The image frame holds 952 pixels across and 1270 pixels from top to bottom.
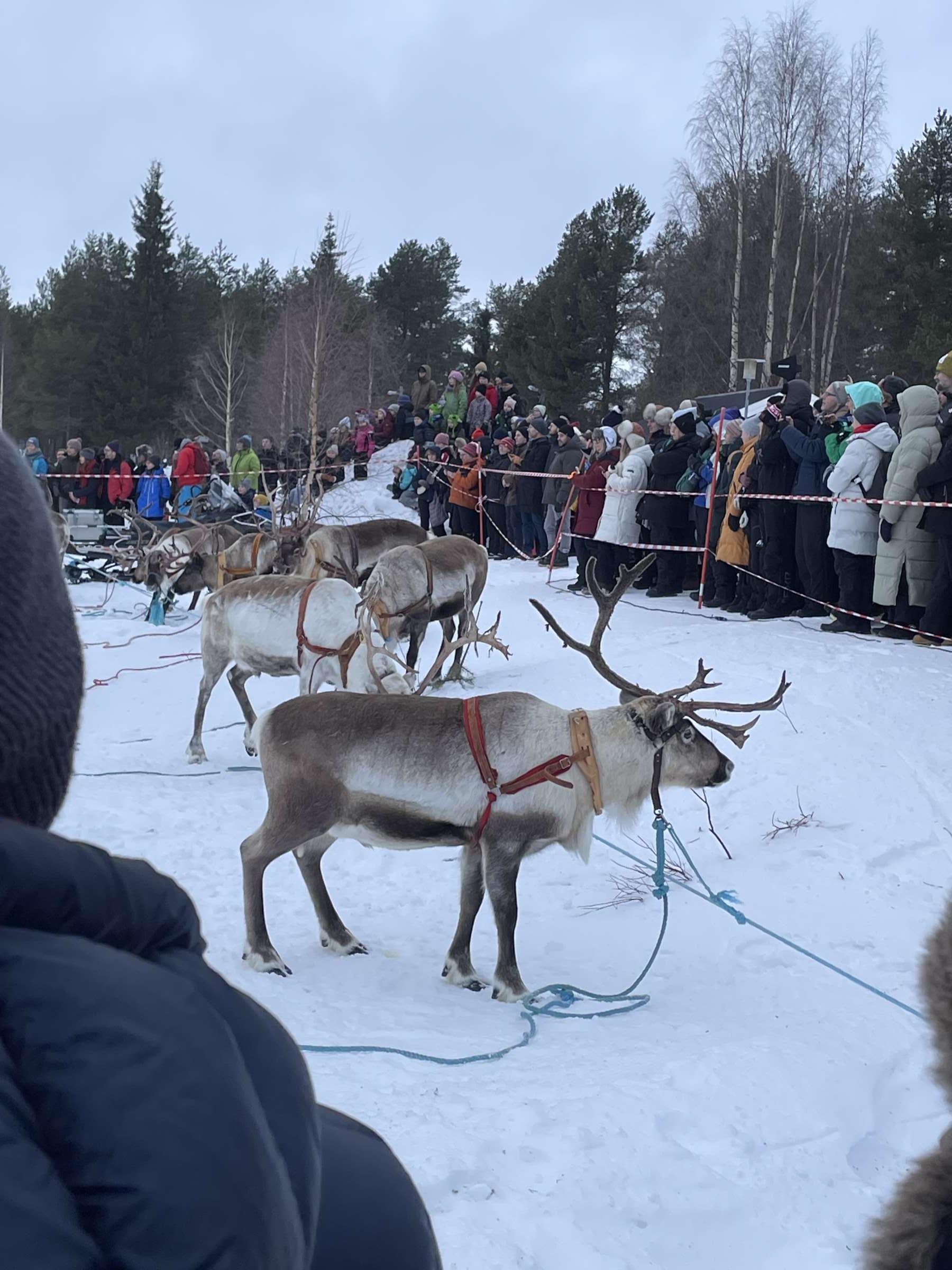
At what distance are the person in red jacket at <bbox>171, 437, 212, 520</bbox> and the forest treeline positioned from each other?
2123 millimetres

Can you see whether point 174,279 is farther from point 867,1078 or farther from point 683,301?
point 867,1078

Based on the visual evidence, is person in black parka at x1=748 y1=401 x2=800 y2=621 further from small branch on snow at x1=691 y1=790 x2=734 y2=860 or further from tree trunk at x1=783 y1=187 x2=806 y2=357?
tree trunk at x1=783 y1=187 x2=806 y2=357

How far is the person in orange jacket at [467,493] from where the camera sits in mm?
16531

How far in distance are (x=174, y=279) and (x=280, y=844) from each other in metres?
39.5

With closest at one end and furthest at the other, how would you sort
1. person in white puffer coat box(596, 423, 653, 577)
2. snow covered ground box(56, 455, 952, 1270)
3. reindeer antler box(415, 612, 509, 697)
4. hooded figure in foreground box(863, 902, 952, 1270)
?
hooded figure in foreground box(863, 902, 952, 1270)
snow covered ground box(56, 455, 952, 1270)
reindeer antler box(415, 612, 509, 697)
person in white puffer coat box(596, 423, 653, 577)

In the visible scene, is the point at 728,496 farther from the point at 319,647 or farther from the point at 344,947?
the point at 344,947

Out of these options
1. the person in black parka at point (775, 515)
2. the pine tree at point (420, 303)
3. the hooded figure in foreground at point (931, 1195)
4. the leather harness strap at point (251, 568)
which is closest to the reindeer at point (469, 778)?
the hooded figure in foreground at point (931, 1195)

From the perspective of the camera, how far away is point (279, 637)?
792cm

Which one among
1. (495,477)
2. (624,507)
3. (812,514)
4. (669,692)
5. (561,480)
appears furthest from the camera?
(495,477)

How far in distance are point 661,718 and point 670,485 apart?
7.00m

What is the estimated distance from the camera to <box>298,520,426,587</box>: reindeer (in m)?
10.5

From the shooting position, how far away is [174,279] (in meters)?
40.4

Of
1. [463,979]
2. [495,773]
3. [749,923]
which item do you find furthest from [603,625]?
[463,979]

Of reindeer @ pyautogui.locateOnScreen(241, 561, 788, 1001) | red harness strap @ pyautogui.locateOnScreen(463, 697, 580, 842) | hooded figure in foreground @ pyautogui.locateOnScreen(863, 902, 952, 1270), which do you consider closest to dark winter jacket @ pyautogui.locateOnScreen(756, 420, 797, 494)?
reindeer @ pyautogui.locateOnScreen(241, 561, 788, 1001)
